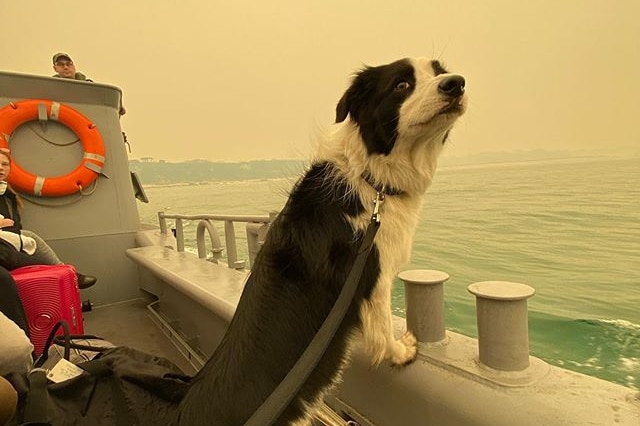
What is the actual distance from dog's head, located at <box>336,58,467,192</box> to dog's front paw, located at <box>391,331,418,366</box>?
42 centimetres

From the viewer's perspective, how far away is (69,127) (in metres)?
2.90

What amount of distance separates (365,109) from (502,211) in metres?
2.89

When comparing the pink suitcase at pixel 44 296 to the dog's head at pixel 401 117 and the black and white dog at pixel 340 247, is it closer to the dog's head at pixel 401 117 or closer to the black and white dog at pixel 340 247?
the black and white dog at pixel 340 247

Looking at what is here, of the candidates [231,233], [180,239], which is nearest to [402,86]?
[231,233]

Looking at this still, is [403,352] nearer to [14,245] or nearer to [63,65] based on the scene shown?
[14,245]

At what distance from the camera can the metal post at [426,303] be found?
3.03 ft

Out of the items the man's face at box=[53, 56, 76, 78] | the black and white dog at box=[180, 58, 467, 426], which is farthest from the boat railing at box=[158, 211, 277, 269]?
the man's face at box=[53, 56, 76, 78]

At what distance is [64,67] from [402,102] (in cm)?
329

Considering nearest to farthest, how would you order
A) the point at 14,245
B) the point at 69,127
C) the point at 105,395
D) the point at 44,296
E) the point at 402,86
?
the point at 402,86 → the point at 105,395 → the point at 44,296 → the point at 14,245 → the point at 69,127

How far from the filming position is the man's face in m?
3.02

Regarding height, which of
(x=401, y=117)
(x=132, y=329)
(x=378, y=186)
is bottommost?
(x=132, y=329)

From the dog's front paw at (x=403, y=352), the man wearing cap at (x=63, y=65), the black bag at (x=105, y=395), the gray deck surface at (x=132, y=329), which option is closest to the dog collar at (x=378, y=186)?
the dog's front paw at (x=403, y=352)

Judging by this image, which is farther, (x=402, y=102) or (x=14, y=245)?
(x=14, y=245)

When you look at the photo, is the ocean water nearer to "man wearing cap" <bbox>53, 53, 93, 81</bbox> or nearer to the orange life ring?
the orange life ring
